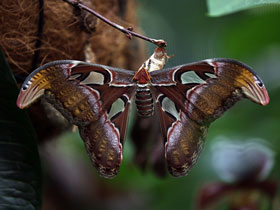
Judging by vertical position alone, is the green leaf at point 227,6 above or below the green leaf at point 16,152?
above

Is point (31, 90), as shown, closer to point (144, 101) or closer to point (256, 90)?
point (144, 101)

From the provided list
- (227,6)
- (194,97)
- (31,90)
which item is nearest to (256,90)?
(194,97)

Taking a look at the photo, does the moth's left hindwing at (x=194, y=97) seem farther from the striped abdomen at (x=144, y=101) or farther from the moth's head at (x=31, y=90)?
the moth's head at (x=31, y=90)

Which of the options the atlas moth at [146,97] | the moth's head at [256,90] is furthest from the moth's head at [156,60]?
the moth's head at [256,90]

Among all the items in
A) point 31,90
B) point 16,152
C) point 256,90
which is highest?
point 256,90

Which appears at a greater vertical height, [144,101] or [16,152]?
[144,101]

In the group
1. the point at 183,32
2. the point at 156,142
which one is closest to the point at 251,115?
the point at 156,142

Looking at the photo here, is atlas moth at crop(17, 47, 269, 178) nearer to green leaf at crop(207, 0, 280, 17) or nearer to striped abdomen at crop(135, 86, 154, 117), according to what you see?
striped abdomen at crop(135, 86, 154, 117)
